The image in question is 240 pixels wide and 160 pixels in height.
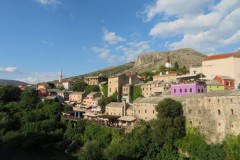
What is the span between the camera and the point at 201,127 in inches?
1655

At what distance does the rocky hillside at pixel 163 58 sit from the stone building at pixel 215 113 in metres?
90.5

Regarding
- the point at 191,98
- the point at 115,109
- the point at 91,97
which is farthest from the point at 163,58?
the point at 191,98

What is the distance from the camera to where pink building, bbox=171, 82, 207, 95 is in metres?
50.2

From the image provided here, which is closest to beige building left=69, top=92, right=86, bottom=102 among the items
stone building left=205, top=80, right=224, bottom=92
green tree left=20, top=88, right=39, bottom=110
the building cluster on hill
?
the building cluster on hill

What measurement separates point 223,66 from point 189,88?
13504 mm

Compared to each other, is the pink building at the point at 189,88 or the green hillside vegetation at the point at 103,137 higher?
the pink building at the point at 189,88

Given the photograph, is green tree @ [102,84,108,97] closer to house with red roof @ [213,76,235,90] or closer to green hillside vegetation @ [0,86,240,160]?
green hillside vegetation @ [0,86,240,160]

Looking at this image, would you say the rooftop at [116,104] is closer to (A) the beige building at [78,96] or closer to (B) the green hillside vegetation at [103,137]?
(B) the green hillside vegetation at [103,137]

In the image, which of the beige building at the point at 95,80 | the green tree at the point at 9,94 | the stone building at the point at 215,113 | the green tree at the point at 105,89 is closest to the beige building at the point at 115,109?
the green tree at the point at 105,89

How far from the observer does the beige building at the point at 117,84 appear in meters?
74.5

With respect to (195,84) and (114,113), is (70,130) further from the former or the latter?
(195,84)

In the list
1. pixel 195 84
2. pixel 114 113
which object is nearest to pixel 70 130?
pixel 114 113

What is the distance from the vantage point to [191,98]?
44.0 meters

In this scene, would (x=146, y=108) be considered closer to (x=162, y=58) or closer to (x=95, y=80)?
(x=95, y=80)
